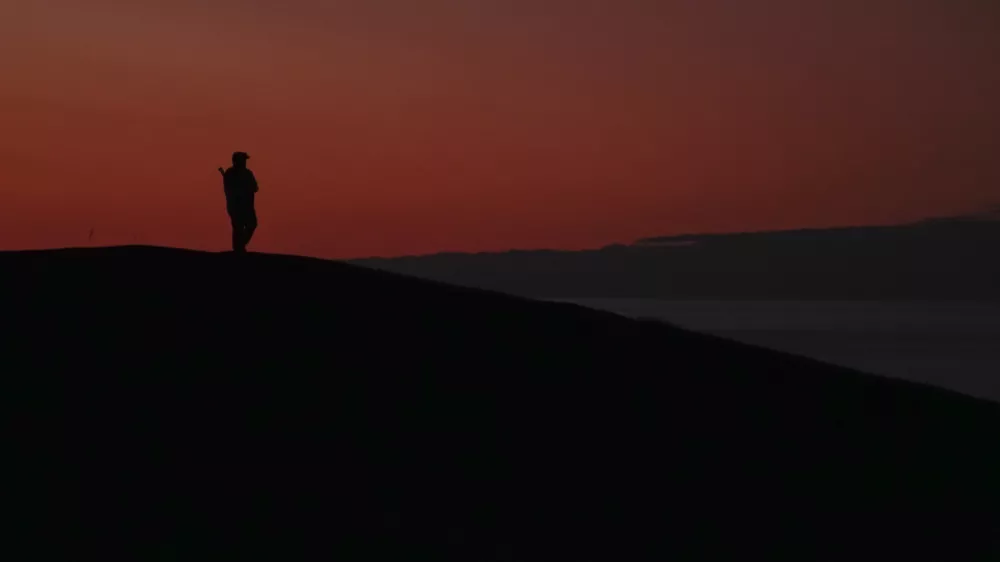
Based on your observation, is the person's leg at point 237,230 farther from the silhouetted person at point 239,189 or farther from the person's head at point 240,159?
the person's head at point 240,159

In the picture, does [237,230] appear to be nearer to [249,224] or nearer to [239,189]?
[249,224]

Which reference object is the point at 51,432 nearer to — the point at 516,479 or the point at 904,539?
the point at 516,479

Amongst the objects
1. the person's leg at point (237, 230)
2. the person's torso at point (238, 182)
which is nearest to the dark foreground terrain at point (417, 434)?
the person's leg at point (237, 230)

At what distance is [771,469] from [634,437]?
5.99ft

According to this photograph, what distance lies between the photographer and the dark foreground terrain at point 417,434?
1446 cm

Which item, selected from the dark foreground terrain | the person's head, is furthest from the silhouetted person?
the dark foreground terrain

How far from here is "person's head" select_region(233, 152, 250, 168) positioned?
22219 mm

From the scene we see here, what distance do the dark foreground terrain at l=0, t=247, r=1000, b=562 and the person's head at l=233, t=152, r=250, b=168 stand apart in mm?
1664

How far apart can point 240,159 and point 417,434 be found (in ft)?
24.3

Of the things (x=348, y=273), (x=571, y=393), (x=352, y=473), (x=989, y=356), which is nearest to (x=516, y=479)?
(x=352, y=473)

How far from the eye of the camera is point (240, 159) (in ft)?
73.1

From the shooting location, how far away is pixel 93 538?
44.8 ft

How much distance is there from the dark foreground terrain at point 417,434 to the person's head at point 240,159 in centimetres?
166

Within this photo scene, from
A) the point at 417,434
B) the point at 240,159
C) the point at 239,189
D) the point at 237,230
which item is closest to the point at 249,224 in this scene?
the point at 237,230
